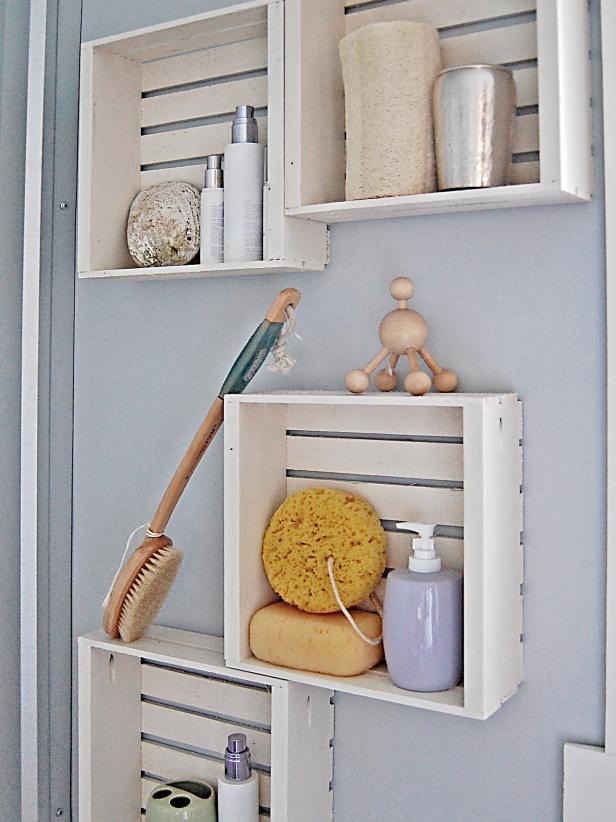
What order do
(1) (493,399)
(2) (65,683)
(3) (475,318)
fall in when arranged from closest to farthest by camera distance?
(1) (493,399)
(3) (475,318)
(2) (65,683)

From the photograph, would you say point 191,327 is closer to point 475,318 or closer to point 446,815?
point 475,318

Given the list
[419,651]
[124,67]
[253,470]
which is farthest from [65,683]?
[124,67]

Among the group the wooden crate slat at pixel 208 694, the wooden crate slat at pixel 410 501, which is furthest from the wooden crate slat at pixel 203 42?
the wooden crate slat at pixel 208 694

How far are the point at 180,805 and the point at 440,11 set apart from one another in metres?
0.97

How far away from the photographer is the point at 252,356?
1050mm

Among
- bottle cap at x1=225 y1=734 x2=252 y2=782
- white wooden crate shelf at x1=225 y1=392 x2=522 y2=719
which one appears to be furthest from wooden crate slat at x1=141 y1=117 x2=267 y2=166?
bottle cap at x1=225 y1=734 x2=252 y2=782

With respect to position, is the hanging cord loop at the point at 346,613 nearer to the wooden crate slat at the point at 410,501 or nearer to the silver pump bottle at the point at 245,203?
the wooden crate slat at the point at 410,501

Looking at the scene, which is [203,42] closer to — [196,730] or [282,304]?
[282,304]

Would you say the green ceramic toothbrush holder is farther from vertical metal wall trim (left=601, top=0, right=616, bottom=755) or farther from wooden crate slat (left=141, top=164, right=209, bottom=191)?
wooden crate slat (left=141, top=164, right=209, bottom=191)

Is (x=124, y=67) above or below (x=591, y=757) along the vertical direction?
above

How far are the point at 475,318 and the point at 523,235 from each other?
101 mm

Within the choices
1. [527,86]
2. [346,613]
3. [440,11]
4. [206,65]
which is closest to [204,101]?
[206,65]

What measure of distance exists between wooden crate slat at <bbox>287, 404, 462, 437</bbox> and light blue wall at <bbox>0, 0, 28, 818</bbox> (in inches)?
16.9

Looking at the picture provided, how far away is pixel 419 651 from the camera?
92 cm
